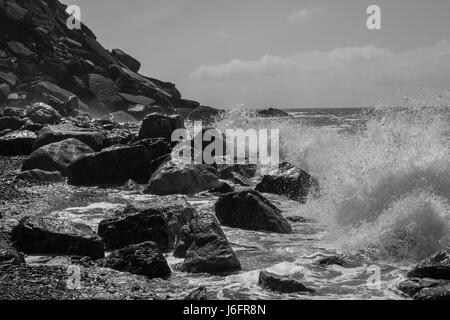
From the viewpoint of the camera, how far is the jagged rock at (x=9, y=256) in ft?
21.5

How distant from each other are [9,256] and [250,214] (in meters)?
4.58

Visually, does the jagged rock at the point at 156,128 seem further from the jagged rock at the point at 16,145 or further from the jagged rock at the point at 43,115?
the jagged rock at the point at 43,115

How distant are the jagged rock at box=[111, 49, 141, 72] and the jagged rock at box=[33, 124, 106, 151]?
43.3 meters

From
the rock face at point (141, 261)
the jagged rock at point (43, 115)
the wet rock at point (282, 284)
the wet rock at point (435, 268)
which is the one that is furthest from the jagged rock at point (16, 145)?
the wet rock at point (435, 268)

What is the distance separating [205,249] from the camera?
7.22 metres

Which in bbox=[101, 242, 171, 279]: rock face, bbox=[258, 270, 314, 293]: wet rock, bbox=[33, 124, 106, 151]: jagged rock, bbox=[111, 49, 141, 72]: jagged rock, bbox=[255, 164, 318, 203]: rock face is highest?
bbox=[111, 49, 141, 72]: jagged rock

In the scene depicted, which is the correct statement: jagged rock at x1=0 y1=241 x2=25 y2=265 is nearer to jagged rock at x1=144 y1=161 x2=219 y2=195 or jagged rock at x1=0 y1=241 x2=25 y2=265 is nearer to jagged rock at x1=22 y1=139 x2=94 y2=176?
jagged rock at x1=144 y1=161 x2=219 y2=195

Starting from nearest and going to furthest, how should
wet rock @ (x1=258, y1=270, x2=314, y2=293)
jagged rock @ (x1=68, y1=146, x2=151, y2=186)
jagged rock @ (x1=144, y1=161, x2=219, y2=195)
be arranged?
wet rock @ (x1=258, y1=270, x2=314, y2=293) < jagged rock @ (x1=144, y1=161, x2=219, y2=195) < jagged rock @ (x1=68, y1=146, x2=151, y2=186)

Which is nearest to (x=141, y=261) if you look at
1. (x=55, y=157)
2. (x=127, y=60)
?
(x=55, y=157)

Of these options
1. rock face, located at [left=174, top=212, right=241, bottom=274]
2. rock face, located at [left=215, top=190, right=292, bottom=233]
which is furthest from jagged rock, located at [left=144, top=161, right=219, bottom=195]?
rock face, located at [left=174, top=212, right=241, bottom=274]

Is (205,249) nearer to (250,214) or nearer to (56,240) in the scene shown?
(56,240)

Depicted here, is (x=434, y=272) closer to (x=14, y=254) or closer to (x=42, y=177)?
(x=14, y=254)

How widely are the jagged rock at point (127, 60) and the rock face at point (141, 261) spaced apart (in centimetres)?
5531

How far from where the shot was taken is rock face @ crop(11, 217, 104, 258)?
7355 millimetres
